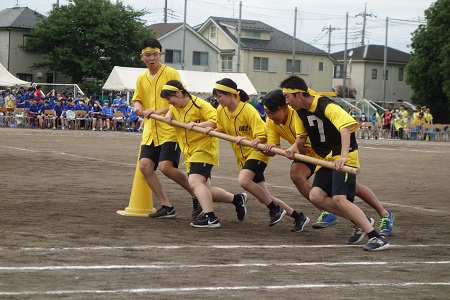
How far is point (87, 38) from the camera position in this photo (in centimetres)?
6931

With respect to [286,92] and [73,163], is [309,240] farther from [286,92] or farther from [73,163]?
[73,163]

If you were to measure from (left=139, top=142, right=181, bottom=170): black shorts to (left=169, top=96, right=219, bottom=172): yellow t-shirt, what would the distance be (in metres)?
0.19

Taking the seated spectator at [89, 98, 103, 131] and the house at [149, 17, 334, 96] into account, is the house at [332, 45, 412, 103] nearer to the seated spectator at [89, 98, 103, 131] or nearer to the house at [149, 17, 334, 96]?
the house at [149, 17, 334, 96]

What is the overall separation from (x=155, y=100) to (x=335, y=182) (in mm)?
3146

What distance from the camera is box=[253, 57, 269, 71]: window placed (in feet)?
294

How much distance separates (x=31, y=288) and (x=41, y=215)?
4.49 m

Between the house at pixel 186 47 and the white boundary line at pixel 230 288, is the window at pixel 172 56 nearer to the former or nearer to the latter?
the house at pixel 186 47

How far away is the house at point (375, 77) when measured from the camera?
101625 mm

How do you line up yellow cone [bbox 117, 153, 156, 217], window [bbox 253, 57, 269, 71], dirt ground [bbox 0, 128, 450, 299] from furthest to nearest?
1. window [bbox 253, 57, 269, 71]
2. yellow cone [bbox 117, 153, 156, 217]
3. dirt ground [bbox 0, 128, 450, 299]

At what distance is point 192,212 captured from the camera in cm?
1165

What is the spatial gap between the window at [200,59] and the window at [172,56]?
57.8 inches

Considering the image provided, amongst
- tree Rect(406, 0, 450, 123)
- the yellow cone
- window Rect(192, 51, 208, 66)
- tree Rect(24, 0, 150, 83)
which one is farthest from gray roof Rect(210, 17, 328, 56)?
the yellow cone

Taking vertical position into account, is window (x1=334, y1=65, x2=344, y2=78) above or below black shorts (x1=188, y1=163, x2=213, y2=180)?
above

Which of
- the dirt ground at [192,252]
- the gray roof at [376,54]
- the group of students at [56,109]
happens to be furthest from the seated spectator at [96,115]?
the gray roof at [376,54]
